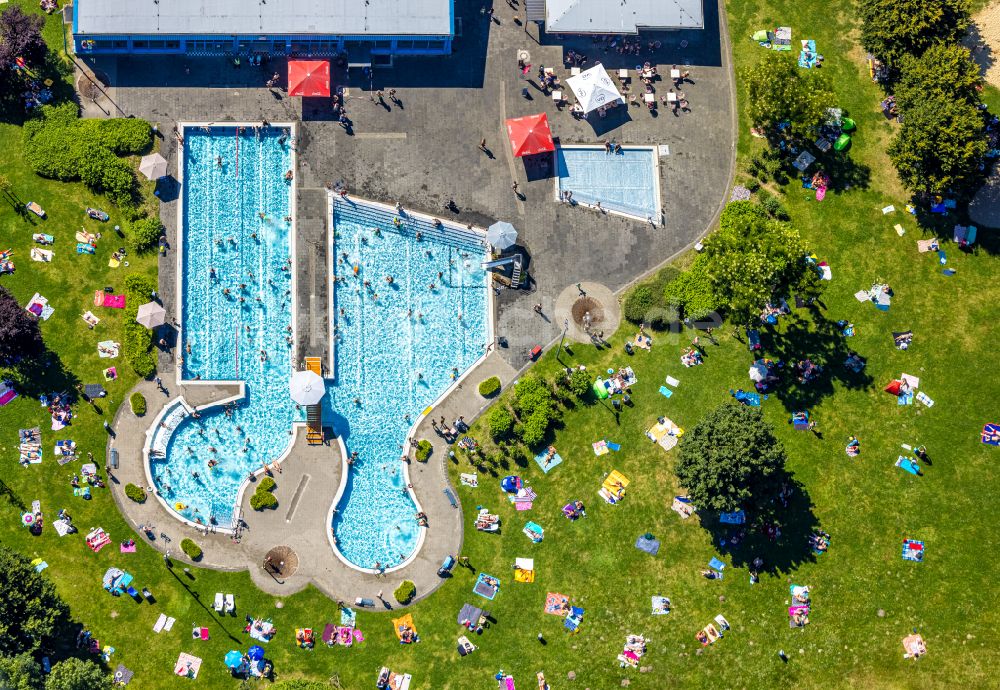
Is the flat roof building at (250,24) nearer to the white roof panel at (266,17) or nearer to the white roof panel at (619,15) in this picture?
Answer: the white roof panel at (266,17)

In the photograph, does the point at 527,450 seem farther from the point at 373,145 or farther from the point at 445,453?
the point at 373,145

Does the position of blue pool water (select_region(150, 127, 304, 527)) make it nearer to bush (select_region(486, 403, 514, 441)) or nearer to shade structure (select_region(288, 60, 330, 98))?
shade structure (select_region(288, 60, 330, 98))

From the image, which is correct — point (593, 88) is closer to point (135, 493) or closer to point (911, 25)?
point (911, 25)

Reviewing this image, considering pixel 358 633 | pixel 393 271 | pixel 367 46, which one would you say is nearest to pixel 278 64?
pixel 367 46

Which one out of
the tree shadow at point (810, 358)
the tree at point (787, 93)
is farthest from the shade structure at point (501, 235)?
the tree shadow at point (810, 358)

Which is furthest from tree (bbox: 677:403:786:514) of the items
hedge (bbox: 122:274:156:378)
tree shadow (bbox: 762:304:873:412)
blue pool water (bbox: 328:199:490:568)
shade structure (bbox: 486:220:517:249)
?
hedge (bbox: 122:274:156:378)

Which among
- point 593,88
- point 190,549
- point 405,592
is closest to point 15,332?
point 190,549
